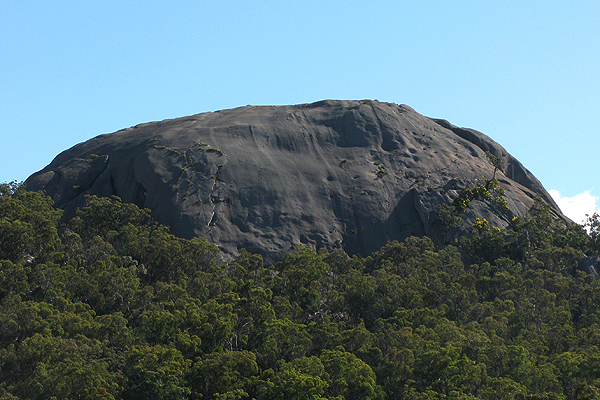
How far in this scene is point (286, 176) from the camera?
8181 cm

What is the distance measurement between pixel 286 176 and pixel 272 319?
34133mm

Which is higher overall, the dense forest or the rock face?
the rock face

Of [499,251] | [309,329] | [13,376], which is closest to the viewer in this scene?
[13,376]

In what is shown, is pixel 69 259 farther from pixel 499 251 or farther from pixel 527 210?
pixel 527 210

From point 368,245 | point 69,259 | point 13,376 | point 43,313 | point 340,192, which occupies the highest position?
point 340,192

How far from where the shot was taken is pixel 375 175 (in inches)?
3378

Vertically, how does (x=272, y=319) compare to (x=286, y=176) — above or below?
below

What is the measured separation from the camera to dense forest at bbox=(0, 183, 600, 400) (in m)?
40.9

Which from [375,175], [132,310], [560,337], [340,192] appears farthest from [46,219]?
[560,337]

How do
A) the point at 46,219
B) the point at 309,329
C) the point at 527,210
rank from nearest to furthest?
the point at 309,329, the point at 46,219, the point at 527,210

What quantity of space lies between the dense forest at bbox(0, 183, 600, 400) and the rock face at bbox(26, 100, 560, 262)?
479 centimetres

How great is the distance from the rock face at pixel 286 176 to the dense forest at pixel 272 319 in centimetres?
479

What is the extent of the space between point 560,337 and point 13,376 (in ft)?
133

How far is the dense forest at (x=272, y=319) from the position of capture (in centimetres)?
4094
